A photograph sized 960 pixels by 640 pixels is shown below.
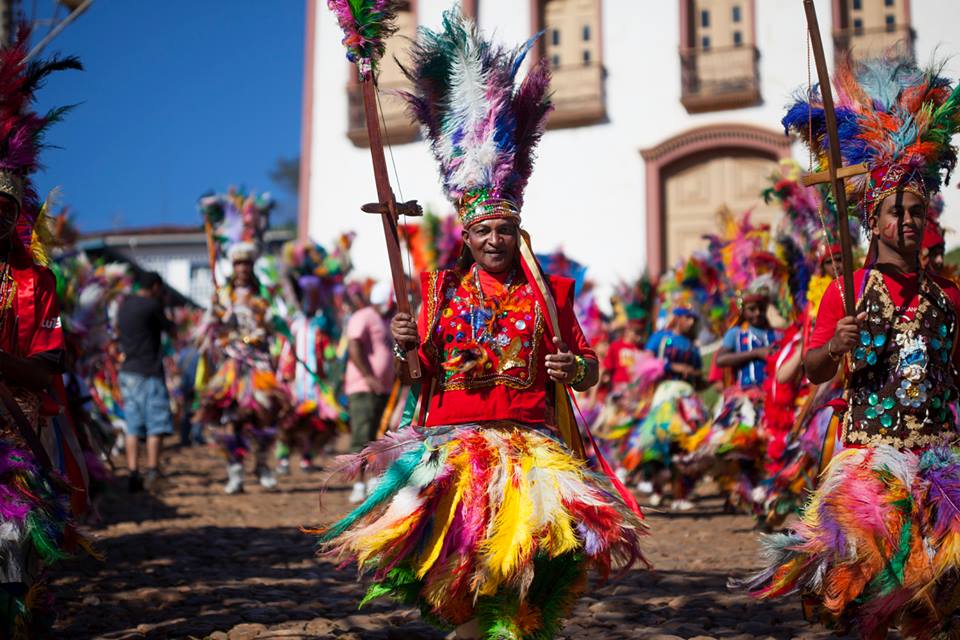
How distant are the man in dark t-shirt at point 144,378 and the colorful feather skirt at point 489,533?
6.95m

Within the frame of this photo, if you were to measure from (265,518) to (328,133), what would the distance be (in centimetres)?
1935

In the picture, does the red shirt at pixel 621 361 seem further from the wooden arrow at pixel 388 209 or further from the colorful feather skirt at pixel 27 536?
the colorful feather skirt at pixel 27 536

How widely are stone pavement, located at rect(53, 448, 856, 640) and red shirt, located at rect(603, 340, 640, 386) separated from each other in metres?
3.06

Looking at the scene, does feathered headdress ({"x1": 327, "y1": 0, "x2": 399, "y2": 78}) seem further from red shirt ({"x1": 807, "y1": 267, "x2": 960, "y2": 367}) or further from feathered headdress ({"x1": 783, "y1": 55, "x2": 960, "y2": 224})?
red shirt ({"x1": 807, "y1": 267, "x2": 960, "y2": 367})

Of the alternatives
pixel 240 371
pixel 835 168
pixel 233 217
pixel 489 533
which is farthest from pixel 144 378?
pixel 835 168

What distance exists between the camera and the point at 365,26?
4645 millimetres

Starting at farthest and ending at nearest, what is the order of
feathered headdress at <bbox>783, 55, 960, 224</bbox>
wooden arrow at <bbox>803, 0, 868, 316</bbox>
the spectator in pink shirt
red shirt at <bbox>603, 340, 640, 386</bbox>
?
1. red shirt at <bbox>603, 340, 640, 386</bbox>
2. the spectator in pink shirt
3. feathered headdress at <bbox>783, 55, 960, 224</bbox>
4. wooden arrow at <bbox>803, 0, 868, 316</bbox>

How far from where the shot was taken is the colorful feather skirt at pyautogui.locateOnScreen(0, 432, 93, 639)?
14.2 ft

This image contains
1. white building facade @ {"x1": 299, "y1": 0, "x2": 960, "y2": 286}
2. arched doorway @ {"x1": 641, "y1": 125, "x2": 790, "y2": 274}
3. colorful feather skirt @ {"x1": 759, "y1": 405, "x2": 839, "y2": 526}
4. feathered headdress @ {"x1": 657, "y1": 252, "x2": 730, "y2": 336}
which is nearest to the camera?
colorful feather skirt @ {"x1": 759, "y1": 405, "x2": 839, "y2": 526}

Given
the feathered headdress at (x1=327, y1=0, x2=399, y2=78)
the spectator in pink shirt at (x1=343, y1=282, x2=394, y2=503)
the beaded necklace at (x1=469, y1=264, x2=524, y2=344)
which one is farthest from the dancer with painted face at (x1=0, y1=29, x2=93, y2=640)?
the spectator in pink shirt at (x1=343, y1=282, x2=394, y2=503)

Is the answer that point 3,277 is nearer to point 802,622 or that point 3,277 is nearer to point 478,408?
point 478,408

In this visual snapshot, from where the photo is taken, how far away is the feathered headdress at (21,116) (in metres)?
4.89

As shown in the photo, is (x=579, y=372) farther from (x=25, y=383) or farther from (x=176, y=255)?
(x=176, y=255)

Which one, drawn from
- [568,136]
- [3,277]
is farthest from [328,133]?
[3,277]
